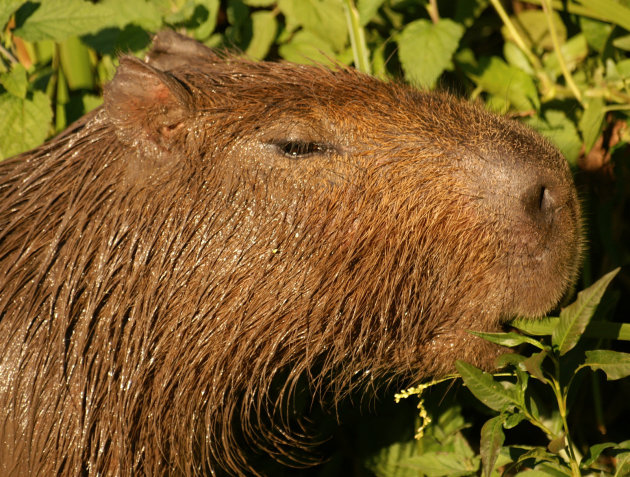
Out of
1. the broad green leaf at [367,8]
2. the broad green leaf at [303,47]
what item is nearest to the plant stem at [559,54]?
the broad green leaf at [367,8]

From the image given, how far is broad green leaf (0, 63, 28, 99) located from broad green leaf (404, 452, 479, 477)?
1.84 meters

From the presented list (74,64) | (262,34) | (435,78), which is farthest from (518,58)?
(74,64)

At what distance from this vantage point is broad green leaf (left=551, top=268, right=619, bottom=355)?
6.97 ft

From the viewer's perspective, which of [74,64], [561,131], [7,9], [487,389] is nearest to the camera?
[487,389]

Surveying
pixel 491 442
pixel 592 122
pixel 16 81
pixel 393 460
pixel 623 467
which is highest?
pixel 16 81

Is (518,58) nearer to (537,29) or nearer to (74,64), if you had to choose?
(537,29)

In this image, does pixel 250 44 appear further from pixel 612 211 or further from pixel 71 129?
pixel 612 211

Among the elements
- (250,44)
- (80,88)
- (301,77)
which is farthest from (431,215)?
(80,88)

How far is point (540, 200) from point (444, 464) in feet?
3.19

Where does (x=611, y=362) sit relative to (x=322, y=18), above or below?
below

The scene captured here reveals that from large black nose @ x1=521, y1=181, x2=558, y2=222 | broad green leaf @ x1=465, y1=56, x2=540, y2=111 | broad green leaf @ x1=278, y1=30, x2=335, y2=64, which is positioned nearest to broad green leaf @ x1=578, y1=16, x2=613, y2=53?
broad green leaf @ x1=465, y1=56, x2=540, y2=111

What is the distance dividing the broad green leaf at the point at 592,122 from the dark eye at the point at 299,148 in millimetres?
1267

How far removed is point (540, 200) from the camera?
2338mm

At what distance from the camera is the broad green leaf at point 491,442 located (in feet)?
7.02
